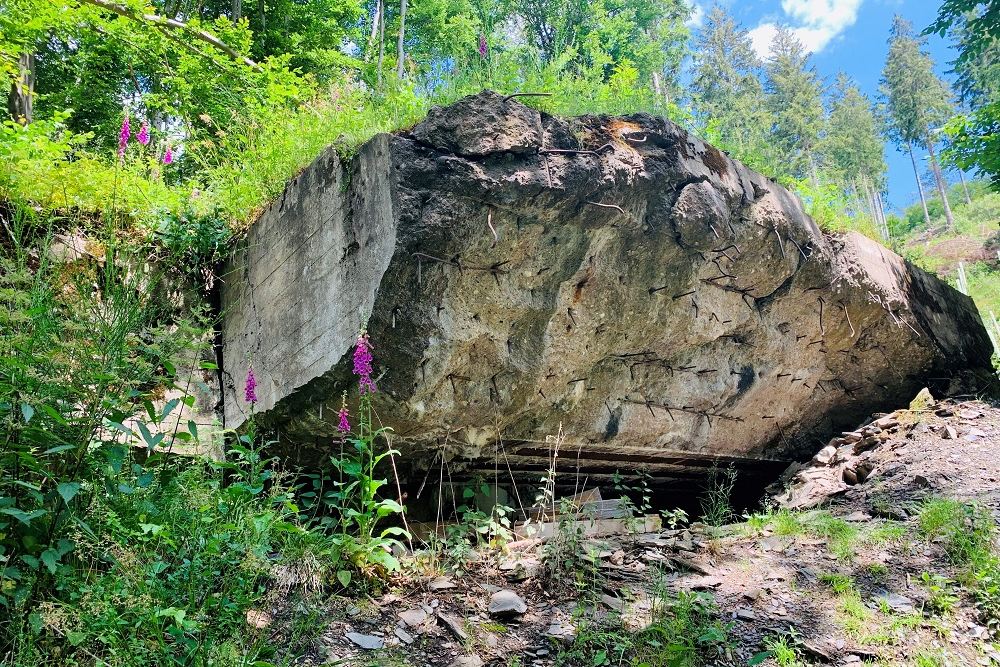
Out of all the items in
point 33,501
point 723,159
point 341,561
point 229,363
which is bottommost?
point 341,561

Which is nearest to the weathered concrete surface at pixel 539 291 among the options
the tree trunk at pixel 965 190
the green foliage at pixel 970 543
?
the green foliage at pixel 970 543

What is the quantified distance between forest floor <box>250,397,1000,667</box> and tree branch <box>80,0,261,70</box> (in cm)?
682

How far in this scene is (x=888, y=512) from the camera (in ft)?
13.6

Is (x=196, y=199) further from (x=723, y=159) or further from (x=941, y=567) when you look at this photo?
(x=941, y=567)

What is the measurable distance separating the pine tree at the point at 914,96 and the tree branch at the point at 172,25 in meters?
36.0

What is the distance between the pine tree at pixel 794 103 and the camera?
29797mm

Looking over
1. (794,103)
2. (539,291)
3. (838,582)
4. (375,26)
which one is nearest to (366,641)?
(539,291)

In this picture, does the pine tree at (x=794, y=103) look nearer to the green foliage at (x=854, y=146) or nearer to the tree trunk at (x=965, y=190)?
the green foliage at (x=854, y=146)

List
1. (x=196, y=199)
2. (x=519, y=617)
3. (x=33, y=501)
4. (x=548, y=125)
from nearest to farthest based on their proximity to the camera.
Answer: (x=33, y=501), (x=519, y=617), (x=548, y=125), (x=196, y=199)

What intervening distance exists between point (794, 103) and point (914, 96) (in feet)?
27.5

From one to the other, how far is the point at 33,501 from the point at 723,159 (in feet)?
13.9

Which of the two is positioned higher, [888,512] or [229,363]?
[229,363]

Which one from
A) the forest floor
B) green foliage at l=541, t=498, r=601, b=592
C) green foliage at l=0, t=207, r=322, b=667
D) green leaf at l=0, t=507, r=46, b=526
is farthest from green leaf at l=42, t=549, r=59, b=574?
green foliage at l=541, t=498, r=601, b=592

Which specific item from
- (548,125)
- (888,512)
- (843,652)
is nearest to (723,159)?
(548,125)
